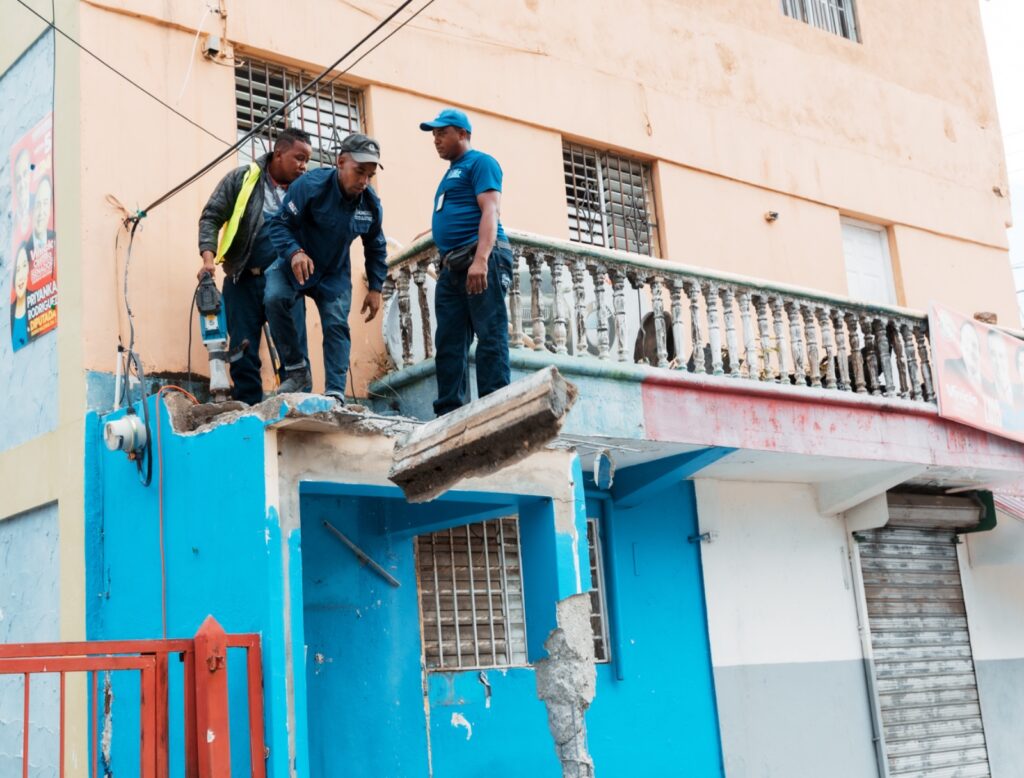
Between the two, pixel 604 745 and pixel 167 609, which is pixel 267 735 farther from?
pixel 604 745

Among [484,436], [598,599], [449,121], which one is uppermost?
[449,121]

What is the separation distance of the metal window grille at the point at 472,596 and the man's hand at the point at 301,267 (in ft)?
7.78

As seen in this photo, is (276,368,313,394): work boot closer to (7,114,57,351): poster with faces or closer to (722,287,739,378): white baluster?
(7,114,57,351): poster with faces

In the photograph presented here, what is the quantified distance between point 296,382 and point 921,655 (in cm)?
705

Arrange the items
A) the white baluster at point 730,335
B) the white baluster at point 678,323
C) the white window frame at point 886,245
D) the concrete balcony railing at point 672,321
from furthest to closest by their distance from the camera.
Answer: the white window frame at point 886,245, the white baluster at point 730,335, the white baluster at point 678,323, the concrete balcony railing at point 672,321

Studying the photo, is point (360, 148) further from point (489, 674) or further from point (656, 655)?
point (656, 655)

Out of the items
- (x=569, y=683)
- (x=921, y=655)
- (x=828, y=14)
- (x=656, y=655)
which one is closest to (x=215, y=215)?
(x=569, y=683)

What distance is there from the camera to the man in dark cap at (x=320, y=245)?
24.0 feet

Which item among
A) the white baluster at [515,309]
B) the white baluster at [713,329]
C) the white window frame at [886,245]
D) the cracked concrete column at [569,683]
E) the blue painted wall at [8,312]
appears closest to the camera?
the cracked concrete column at [569,683]

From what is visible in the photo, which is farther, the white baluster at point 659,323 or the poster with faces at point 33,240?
the white baluster at point 659,323

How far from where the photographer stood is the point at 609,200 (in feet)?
35.9

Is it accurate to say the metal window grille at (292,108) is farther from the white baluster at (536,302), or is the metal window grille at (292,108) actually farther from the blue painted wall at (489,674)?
the blue painted wall at (489,674)

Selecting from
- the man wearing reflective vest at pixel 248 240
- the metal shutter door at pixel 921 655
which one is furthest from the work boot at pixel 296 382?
the metal shutter door at pixel 921 655

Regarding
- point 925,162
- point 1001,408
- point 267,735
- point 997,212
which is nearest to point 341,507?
point 267,735
